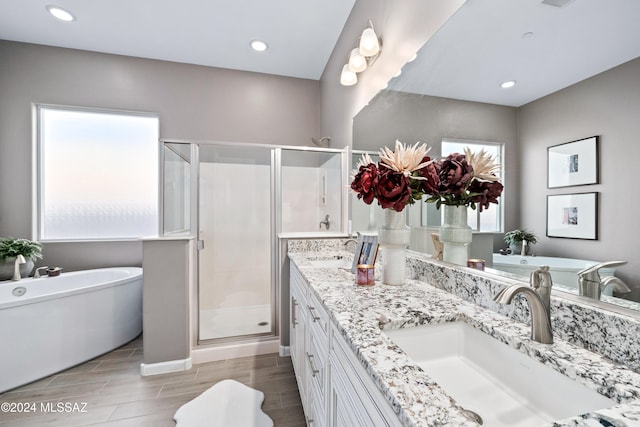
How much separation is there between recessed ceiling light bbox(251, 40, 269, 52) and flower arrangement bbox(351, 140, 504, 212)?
6.92ft

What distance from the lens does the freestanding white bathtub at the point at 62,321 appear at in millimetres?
1772

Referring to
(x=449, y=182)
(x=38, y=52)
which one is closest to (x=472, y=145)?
(x=449, y=182)

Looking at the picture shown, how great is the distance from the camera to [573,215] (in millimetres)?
682

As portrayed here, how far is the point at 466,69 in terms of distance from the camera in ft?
3.35

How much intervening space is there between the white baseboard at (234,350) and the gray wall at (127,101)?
4.50ft

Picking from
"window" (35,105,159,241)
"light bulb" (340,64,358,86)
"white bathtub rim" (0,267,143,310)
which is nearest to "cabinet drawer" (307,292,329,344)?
"light bulb" (340,64,358,86)

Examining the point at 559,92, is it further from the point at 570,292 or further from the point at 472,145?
the point at 570,292

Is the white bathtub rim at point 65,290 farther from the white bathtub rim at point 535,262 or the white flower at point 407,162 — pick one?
the white bathtub rim at point 535,262

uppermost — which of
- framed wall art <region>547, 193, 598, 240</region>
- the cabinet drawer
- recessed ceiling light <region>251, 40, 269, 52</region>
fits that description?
recessed ceiling light <region>251, 40, 269, 52</region>

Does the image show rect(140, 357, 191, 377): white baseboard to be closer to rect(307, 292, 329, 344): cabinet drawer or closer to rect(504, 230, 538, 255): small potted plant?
rect(307, 292, 329, 344): cabinet drawer

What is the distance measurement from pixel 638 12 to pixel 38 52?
4097mm

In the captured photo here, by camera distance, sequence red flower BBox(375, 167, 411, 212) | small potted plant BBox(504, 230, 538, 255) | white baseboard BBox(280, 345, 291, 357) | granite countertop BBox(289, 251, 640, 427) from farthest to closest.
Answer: white baseboard BBox(280, 345, 291, 357)
red flower BBox(375, 167, 411, 212)
small potted plant BBox(504, 230, 538, 255)
granite countertop BBox(289, 251, 640, 427)

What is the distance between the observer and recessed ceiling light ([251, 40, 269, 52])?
99.0 inches

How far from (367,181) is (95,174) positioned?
3081 mm
